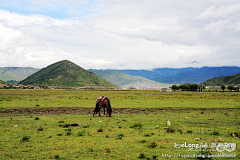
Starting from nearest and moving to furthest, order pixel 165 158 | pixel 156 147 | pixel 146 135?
pixel 165 158, pixel 156 147, pixel 146 135

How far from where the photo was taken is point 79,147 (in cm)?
1391

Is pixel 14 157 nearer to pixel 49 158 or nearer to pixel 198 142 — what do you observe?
pixel 49 158

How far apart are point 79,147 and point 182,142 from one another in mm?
6805

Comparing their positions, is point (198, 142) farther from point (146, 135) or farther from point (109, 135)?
point (109, 135)

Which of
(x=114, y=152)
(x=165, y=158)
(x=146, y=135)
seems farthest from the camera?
(x=146, y=135)

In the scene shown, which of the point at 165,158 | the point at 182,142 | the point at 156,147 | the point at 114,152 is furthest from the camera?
the point at 182,142

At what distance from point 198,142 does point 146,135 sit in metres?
4.00

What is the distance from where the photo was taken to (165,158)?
11.9 metres

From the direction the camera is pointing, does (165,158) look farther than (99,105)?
No

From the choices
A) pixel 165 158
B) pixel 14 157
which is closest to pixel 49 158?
pixel 14 157

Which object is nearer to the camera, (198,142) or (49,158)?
(49,158)

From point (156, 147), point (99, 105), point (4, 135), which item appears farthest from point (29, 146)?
point (99, 105)

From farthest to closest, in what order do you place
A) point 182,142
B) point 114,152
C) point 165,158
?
point 182,142 → point 114,152 → point 165,158

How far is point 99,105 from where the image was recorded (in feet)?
97.7
